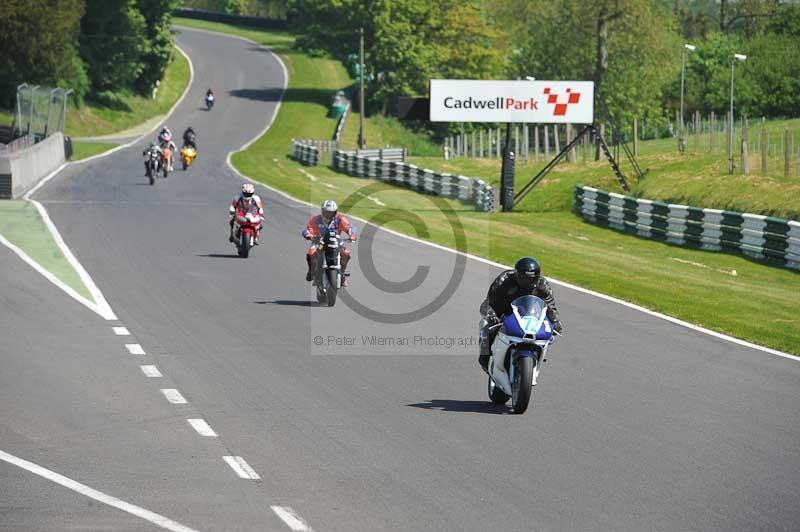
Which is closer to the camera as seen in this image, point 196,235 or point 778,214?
point 196,235

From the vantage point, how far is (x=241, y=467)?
10.4 meters

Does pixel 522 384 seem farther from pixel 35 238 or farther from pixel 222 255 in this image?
pixel 35 238

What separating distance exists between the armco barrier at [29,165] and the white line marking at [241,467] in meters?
32.6

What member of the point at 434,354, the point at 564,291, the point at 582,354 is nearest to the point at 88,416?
the point at 434,354

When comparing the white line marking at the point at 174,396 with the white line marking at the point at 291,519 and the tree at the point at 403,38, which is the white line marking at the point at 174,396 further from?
the tree at the point at 403,38

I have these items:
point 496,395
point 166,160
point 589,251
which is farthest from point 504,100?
point 496,395

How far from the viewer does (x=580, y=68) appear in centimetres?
8481

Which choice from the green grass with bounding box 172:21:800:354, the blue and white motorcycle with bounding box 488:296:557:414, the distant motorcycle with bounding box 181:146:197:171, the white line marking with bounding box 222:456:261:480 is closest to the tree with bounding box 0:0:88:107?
the green grass with bounding box 172:21:800:354

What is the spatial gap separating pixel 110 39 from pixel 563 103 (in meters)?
51.5

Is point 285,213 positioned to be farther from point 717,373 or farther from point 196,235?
point 717,373

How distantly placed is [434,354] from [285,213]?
22.3m

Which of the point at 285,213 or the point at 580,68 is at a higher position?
the point at 580,68

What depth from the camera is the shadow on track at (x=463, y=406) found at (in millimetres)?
12930

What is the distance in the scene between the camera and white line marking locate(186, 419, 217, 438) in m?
11.7
